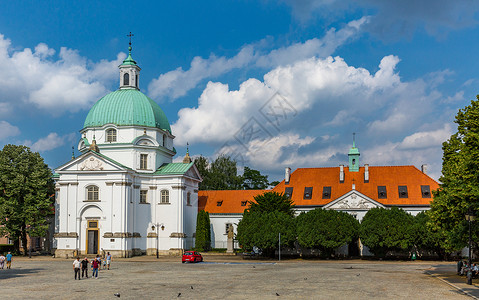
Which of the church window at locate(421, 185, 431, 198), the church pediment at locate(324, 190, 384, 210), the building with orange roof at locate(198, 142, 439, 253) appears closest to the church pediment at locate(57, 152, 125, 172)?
the building with orange roof at locate(198, 142, 439, 253)

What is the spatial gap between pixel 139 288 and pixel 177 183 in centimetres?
3627

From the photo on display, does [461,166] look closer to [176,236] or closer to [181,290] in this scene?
[181,290]

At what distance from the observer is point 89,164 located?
5978 centimetres

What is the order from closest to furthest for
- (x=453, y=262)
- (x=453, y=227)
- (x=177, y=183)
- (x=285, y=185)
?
(x=453, y=227), (x=453, y=262), (x=177, y=183), (x=285, y=185)

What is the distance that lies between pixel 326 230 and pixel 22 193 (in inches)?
1428

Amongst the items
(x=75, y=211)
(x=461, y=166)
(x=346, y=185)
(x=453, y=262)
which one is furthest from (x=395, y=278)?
(x=75, y=211)

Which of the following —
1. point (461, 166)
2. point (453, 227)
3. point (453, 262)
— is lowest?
point (453, 262)

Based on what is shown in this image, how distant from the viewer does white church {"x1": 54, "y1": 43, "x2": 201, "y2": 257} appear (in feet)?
194

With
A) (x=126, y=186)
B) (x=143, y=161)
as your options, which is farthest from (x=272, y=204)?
(x=143, y=161)

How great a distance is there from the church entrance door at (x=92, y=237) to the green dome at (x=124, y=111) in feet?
42.2

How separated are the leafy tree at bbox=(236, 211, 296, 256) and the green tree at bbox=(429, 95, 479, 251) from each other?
21.5 meters

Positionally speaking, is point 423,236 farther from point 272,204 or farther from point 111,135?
point 111,135

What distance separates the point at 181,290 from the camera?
26719 millimetres

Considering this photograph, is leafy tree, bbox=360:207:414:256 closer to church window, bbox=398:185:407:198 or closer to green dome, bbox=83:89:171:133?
church window, bbox=398:185:407:198
